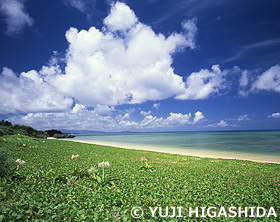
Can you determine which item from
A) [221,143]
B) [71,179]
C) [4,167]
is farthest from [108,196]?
[221,143]

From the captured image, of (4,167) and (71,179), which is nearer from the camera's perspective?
(4,167)

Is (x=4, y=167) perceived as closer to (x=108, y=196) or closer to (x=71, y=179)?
(x=71, y=179)

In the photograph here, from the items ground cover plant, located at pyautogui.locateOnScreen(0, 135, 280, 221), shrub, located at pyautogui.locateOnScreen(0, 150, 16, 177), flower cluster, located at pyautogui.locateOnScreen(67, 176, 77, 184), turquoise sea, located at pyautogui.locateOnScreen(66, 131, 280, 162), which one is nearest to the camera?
ground cover plant, located at pyautogui.locateOnScreen(0, 135, 280, 221)

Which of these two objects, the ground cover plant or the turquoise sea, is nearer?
the ground cover plant

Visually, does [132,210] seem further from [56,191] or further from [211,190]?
[211,190]

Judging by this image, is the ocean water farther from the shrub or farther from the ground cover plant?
the shrub

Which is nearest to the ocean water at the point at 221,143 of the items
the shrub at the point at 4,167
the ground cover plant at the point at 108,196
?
the ground cover plant at the point at 108,196

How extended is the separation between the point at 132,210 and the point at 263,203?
4.63 m

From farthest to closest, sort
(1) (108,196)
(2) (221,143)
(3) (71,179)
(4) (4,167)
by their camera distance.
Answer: (2) (221,143) → (3) (71,179) → (4) (4,167) → (1) (108,196)

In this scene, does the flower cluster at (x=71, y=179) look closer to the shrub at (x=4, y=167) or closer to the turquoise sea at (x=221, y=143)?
the shrub at (x=4, y=167)

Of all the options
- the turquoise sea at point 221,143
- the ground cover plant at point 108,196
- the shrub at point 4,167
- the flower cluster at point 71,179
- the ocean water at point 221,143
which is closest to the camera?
the ground cover plant at point 108,196

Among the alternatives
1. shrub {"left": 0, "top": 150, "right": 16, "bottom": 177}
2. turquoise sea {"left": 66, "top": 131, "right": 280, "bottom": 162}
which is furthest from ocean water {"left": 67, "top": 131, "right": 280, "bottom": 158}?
shrub {"left": 0, "top": 150, "right": 16, "bottom": 177}

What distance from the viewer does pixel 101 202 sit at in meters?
4.58

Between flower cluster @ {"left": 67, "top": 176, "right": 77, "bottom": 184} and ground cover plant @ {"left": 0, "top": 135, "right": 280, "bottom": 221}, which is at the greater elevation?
flower cluster @ {"left": 67, "top": 176, "right": 77, "bottom": 184}
